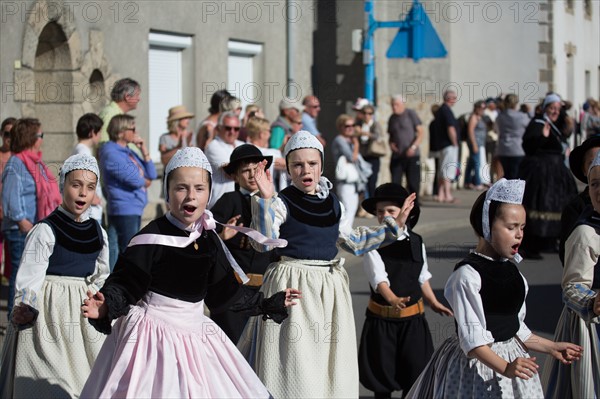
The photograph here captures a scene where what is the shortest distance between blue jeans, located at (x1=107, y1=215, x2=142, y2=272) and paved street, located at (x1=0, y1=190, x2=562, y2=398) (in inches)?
42.8

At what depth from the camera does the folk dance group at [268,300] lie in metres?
A: 5.09

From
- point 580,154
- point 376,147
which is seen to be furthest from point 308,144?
point 376,147

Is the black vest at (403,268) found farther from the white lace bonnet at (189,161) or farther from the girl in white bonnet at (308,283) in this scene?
the white lace bonnet at (189,161)

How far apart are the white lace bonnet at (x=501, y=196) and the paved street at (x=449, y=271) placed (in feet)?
8.88

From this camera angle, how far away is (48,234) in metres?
6.34

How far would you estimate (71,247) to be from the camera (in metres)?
6.46

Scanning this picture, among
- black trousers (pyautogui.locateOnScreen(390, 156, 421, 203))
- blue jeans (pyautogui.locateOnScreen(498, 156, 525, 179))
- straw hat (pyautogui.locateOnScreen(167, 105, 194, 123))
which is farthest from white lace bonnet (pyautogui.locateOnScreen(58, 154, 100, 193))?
black trousers (pyautogui.locateOnScreen(390, 156, 421, 203))

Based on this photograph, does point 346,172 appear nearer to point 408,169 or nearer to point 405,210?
point 408,169

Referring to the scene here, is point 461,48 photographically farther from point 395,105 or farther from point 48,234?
point 48,234

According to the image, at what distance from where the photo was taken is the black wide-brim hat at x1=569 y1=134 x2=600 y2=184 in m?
6.57

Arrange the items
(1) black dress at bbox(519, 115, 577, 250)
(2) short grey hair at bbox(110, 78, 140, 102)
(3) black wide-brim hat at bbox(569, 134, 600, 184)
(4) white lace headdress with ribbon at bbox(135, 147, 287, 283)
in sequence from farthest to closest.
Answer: (1) black dress at bbox(519, 115, 577, 250) < (2) short grey hair at bbox(110, 78, 140, 102) < (3) black wide-brim hat at bbox(569, 134, 600, 184) < (4) white lace headdress with ribbon at bbox(135, 147, 287, 283)

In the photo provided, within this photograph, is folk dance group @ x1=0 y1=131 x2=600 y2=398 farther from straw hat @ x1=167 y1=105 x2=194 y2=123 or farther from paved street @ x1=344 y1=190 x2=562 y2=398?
straw hat @ x1=167 y1=105 x2=194 y2=123

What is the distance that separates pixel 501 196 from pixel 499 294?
438mm

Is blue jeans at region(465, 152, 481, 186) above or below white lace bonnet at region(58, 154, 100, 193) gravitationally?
above
